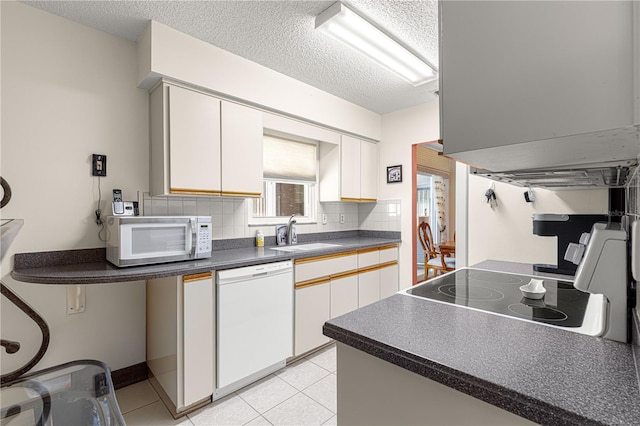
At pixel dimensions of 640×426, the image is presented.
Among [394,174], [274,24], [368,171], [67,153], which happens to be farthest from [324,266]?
[67,153]

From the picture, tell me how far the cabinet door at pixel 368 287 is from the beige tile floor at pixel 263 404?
930mm

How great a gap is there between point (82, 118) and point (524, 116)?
8.43ft

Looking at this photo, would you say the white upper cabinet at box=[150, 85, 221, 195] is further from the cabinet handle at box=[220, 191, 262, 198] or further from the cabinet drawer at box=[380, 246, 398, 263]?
the cabinet drawer at box=[380, 246, 398, 263]

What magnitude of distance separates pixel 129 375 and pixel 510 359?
2.55 metres

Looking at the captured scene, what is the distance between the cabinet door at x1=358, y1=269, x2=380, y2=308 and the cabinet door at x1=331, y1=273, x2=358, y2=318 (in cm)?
7

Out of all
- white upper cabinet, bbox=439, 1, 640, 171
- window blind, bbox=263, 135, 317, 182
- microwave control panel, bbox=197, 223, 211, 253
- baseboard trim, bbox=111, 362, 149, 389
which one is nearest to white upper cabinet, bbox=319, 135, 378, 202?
window blind, bbox=263, 135, 317, 182

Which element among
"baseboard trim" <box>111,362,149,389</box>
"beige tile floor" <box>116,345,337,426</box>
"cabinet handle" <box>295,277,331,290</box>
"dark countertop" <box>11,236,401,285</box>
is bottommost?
"beige tile floor" <box>116,345,337,426</box>

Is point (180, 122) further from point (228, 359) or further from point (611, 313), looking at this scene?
point (611, 313)

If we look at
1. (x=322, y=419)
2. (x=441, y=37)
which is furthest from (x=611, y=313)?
(x=322, y=419)

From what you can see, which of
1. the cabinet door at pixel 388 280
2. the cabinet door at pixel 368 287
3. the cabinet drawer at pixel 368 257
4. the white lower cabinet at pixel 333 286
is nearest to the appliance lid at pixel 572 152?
the white lower cabinet at pixel 333 286

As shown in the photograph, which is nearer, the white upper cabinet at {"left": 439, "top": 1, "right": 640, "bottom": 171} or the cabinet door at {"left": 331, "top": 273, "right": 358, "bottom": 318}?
the white upper cabinet at {"left": 439, "top": 1, "right": 640, "bottom": 171}

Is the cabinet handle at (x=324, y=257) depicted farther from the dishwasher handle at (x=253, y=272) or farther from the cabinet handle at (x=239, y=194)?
the cabinet handle at (x=239, y=194)

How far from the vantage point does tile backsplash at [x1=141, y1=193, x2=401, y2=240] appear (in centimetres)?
238

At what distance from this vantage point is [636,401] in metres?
0.57
